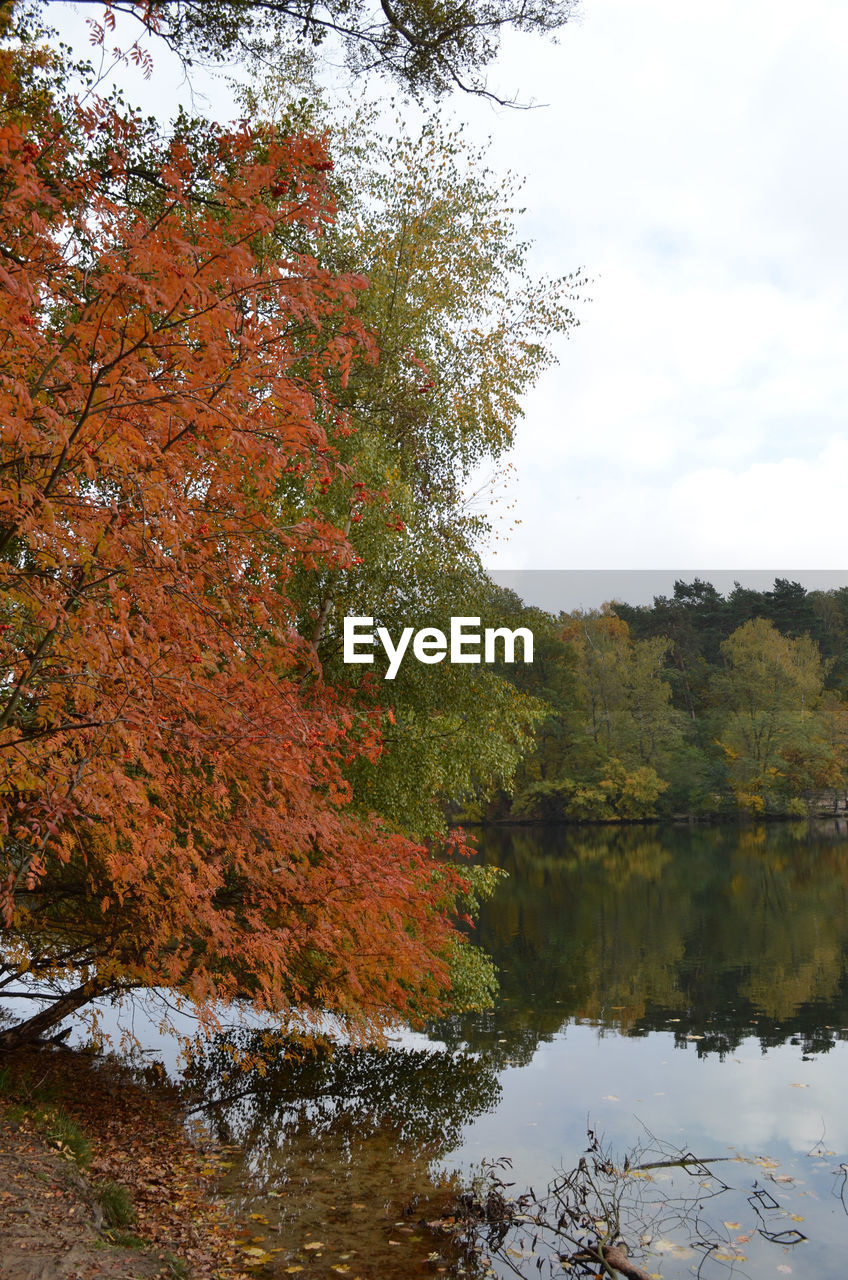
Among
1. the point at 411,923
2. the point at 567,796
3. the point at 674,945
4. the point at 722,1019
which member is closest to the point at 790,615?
the point at 567,796

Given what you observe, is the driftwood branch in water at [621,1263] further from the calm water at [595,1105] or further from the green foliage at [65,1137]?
the green foliage at [65,1137]

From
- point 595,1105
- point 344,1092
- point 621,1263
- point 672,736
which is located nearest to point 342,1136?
point 344,1092

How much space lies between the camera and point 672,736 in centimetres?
5600

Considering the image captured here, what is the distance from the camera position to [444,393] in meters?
15.1

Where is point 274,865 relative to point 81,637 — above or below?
below

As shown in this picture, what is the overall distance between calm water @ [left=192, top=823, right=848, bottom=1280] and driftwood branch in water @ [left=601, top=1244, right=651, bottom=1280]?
0.52 metres

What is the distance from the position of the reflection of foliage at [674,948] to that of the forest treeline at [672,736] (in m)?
16.6

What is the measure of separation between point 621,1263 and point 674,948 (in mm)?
14358

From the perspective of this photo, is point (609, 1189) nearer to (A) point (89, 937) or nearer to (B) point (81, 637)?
(A) point (89, 937)

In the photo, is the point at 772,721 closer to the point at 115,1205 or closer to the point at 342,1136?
the point at 342,1136

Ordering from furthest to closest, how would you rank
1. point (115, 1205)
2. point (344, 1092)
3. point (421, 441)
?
point (421, 441)
point (344, 1092)
point (115, 1205)

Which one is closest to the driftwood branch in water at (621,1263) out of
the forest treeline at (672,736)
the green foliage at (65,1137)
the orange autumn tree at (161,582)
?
the orange autumn tree at (161,582)

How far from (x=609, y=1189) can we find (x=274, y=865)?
12.3ft

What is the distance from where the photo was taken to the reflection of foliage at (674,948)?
14094 millimetres
